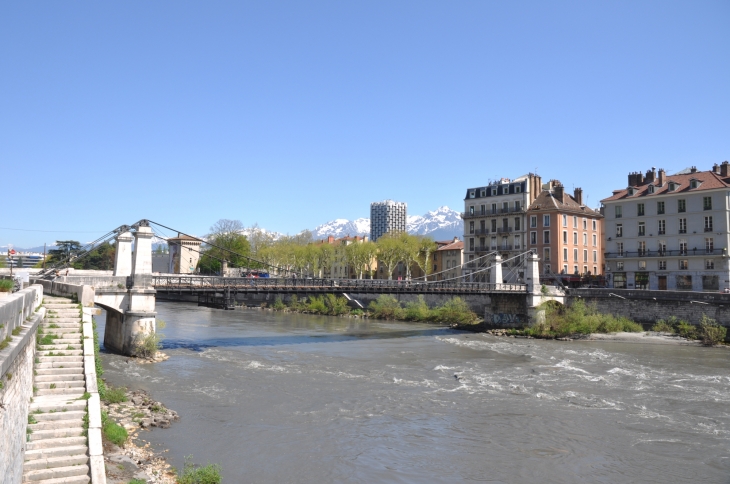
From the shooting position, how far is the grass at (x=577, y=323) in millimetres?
35125

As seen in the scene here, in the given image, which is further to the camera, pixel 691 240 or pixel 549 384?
pixel 691 240

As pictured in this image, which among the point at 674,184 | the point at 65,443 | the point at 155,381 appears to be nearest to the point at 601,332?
the point at 674,184

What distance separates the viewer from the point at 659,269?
41562 mm

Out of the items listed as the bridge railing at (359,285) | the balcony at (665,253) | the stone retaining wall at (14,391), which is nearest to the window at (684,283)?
the balcony at (665,253)

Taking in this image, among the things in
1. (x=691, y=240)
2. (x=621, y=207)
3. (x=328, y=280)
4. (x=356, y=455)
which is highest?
(x=621, y=207)

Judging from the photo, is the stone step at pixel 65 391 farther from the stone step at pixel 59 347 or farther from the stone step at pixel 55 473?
the stone step at pixel 55 473

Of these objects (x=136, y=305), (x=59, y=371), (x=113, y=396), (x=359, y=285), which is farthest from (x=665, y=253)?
(x=59, y=371)

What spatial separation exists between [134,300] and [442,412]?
14429 millimetres

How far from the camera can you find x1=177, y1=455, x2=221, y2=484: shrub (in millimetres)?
10320

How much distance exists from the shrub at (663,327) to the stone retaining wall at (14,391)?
109ft

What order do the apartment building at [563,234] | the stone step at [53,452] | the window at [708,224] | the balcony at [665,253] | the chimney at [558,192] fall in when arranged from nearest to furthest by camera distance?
the stone step at [53,452] < the balcony at [665,253] < the window at [708,224] < the apartment building at [563,234] < the chimney at [558,192]

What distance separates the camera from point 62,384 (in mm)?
12016

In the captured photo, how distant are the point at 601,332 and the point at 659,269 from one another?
989 cm

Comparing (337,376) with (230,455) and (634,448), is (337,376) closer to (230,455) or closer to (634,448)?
(230,455)
